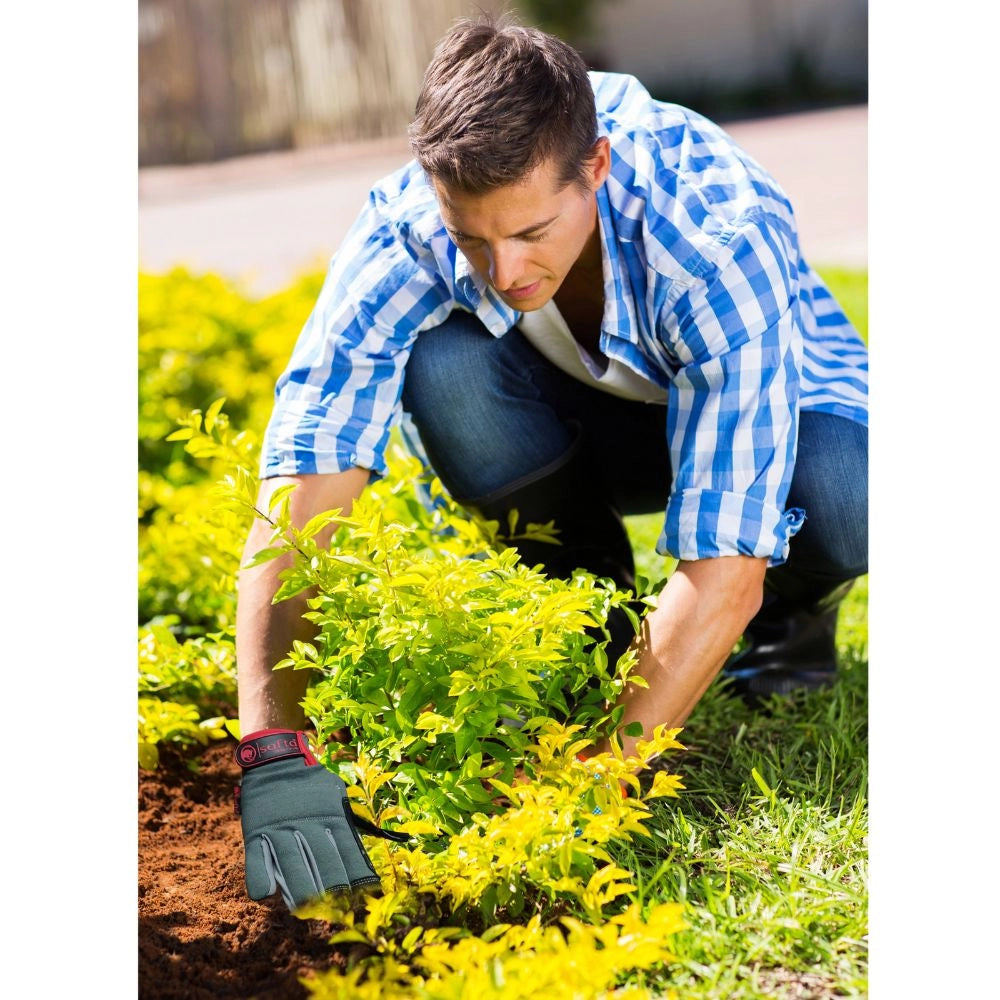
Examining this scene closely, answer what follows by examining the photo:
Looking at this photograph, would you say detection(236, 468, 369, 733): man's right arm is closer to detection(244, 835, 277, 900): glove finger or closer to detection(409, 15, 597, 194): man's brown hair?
detection(244, 835, 277, 900): glove finger

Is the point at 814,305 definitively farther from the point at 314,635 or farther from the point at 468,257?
the point at 314,635

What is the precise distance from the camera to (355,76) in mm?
10562

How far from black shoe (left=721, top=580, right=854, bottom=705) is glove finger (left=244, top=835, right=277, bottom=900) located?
41.1 inches

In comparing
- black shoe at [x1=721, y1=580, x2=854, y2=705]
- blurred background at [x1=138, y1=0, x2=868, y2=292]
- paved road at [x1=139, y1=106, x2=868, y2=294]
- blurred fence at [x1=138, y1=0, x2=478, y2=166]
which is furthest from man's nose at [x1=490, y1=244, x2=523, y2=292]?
blurred fence at [x1=138, y1=0, x2=478, y2=166]

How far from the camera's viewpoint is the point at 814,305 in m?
2.21

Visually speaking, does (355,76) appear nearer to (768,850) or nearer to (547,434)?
(547,434)

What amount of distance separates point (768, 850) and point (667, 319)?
0.79m

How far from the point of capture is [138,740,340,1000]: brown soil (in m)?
1.41

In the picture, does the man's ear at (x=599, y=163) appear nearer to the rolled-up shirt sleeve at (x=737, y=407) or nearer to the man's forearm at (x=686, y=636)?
the rolled-up shirt sleeve at (x=737, y=407)

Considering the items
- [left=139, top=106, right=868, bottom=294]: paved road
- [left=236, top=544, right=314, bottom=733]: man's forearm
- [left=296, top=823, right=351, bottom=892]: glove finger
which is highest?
[left=236, top=544, right=314, bottom=733]: man's forearm

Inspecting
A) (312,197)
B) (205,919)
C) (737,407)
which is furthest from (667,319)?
(312,197)

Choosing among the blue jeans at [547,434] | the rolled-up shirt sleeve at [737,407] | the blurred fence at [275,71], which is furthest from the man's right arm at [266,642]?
the blurred fence at [275,71]
